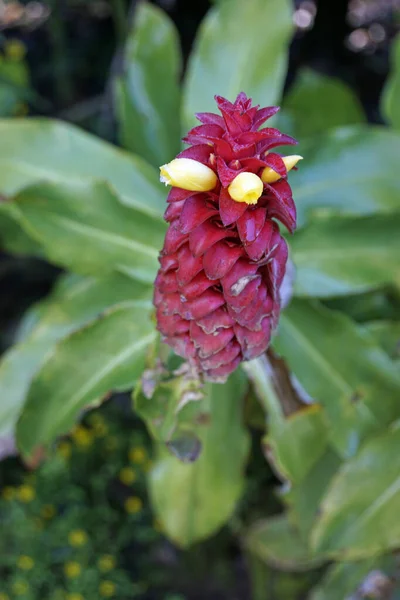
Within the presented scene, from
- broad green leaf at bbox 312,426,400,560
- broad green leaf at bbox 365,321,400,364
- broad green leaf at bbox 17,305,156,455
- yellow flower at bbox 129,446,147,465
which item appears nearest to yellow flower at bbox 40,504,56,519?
yellow flower at bbox 129,446,147,465

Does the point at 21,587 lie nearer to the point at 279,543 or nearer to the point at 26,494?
the point at 26,494

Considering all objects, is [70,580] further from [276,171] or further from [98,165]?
[276,171]

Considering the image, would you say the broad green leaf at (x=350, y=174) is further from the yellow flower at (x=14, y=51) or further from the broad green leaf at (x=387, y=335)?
the yellow flower at (x=14, y=51)

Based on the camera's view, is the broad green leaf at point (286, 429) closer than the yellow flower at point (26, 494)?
Yes

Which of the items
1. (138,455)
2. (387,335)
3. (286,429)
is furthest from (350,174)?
(138,455)

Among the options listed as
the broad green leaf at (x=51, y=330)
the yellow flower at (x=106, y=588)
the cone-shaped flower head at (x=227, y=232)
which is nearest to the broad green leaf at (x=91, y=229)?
the broad green leaf at (x=51, y=330)
